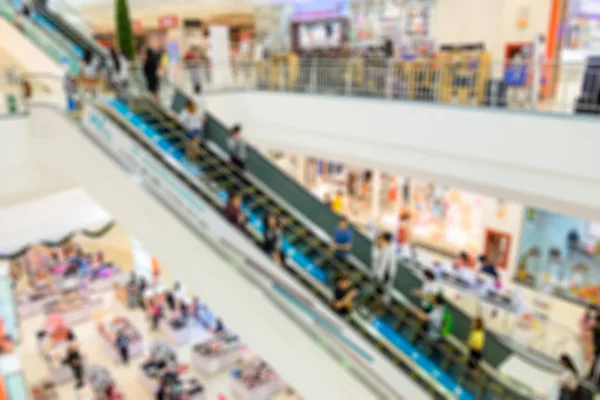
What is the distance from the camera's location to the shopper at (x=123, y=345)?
1161 centimetres

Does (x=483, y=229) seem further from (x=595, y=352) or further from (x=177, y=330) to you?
(x=177, y=330)

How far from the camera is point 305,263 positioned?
279 inches

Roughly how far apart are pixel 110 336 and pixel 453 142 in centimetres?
995

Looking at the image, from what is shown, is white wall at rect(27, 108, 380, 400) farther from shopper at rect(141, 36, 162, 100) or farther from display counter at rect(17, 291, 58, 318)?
display counter at rect(17, 291, 58, 318)

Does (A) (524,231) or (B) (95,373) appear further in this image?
(A) (524,231)

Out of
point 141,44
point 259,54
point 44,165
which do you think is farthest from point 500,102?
point 141,44

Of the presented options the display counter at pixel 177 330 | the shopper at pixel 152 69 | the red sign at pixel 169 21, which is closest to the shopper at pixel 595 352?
the shopper at pixel 152 69

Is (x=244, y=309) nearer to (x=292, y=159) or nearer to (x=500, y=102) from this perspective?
(x=500, y=102)

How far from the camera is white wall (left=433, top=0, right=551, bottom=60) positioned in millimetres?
10195

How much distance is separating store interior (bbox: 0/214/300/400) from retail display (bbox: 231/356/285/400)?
2 cm

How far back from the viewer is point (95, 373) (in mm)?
10633

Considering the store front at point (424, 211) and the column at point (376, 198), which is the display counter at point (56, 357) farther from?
the column at point (376, 198)

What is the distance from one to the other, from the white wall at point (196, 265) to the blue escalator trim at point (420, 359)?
102 centimetres

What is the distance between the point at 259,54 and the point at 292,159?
555 cm
